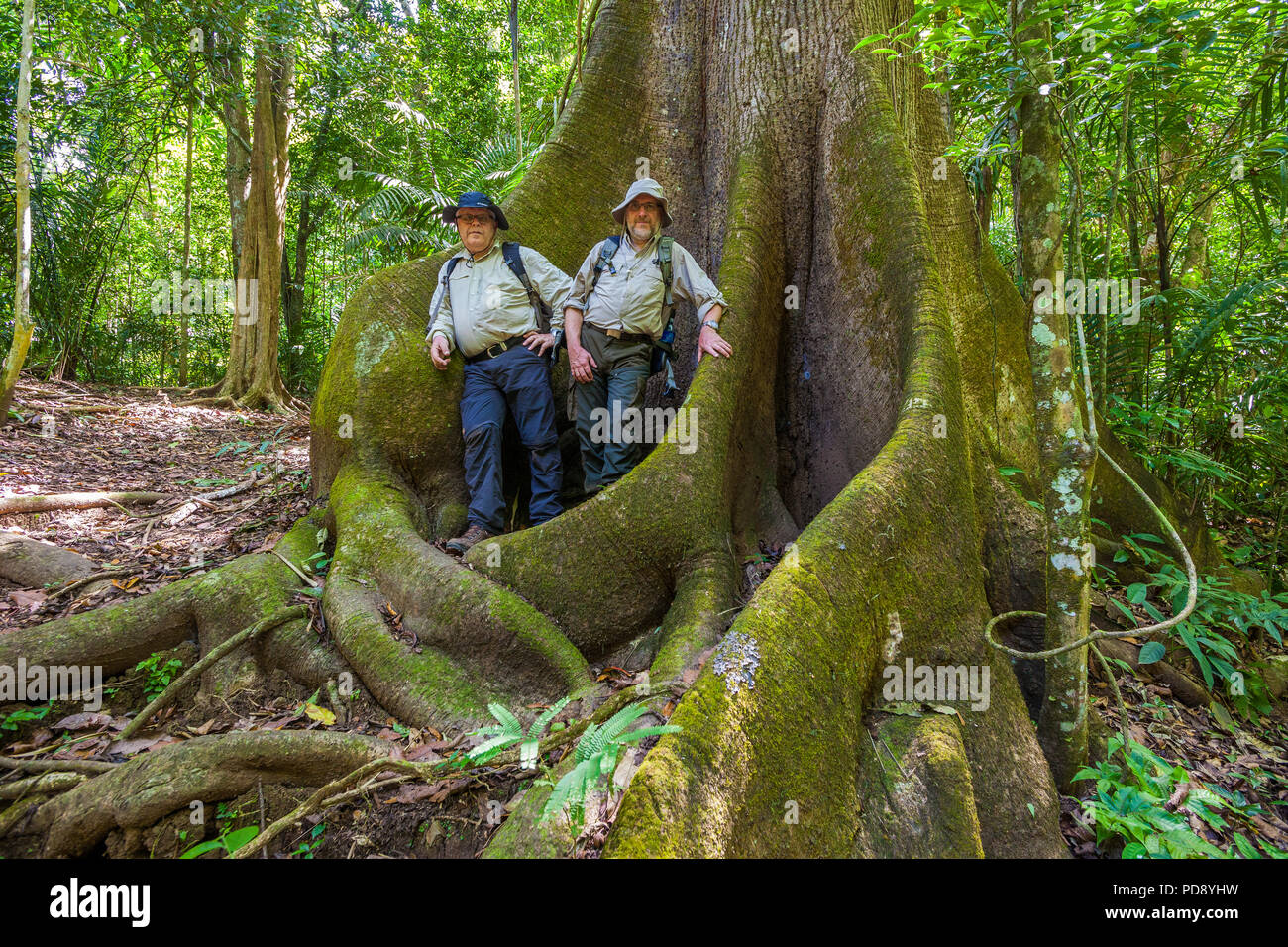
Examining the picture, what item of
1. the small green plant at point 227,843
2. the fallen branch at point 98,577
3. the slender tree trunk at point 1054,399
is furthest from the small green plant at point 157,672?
the slender tree trunk at point 1054,399

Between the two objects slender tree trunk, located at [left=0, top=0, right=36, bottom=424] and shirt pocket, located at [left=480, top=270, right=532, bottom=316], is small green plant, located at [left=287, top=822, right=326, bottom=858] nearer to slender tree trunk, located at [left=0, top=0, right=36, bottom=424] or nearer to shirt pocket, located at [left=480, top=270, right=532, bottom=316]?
shirt pocket, located at [left=480, top=270, right=532, bottom=316]

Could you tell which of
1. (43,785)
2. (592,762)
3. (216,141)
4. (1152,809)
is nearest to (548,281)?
(592,762)

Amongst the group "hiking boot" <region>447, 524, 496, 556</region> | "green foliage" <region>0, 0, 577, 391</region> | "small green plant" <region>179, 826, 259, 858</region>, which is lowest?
"small green plant" <region>179, 826, 259, 858</region>

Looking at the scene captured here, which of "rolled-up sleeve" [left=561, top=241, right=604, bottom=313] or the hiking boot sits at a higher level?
"rolled-up sleeve" [left=561, top=241, right=604, bottom=313]

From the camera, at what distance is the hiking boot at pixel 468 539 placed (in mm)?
3916

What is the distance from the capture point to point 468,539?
3988 mm

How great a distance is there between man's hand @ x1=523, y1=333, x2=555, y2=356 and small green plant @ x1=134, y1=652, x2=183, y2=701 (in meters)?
2.54

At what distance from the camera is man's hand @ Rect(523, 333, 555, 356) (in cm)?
437

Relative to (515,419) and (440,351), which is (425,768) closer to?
(515,419)

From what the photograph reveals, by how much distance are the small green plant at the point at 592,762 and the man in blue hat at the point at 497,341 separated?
2.18 metres

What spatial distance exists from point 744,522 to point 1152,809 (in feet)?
7.29

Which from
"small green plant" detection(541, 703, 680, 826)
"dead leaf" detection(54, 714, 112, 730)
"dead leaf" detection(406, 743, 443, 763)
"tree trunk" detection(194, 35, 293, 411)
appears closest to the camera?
"small green plant" detection(541, 703, 680, 826)

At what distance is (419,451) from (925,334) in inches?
118

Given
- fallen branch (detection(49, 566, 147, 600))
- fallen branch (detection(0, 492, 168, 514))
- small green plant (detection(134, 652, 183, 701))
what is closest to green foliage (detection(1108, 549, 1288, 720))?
small green plant (detection(134, 652, 183, 701))
